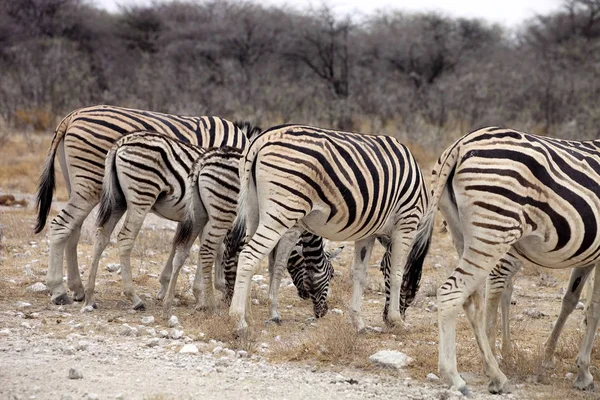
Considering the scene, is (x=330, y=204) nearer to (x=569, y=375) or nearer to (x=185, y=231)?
(x=185, y=231)

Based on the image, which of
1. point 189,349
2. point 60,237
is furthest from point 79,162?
point 189,349

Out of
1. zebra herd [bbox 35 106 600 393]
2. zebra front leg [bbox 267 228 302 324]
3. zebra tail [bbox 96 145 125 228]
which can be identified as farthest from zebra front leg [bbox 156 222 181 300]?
zebra front leg [bbox 267 228 302 324]

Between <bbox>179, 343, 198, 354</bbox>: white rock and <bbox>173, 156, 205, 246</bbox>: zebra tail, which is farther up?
<bbox>173, 156, 205, 246</bbox>: zebra tail

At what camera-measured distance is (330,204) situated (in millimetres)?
6676

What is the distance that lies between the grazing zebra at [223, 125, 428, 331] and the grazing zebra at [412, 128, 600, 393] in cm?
119

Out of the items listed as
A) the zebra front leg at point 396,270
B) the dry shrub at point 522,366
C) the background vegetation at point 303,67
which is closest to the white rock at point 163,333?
the zebra front leg at point 396,270

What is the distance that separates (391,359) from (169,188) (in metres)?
3.05

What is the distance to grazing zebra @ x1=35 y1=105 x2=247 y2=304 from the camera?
320 inches

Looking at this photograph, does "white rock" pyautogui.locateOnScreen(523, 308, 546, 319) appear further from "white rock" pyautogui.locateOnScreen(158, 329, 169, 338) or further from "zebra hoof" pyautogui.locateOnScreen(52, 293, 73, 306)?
"zebra hoof" pyautogui.locateOnScreen(52, 293, 73, 306)

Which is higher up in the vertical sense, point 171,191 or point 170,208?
point 171,191

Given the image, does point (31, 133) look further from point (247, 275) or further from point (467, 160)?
point (467, 160)

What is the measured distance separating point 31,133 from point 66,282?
500 inches

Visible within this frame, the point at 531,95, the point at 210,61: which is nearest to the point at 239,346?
the point at 531,95

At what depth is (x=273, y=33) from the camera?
32.8 meters
